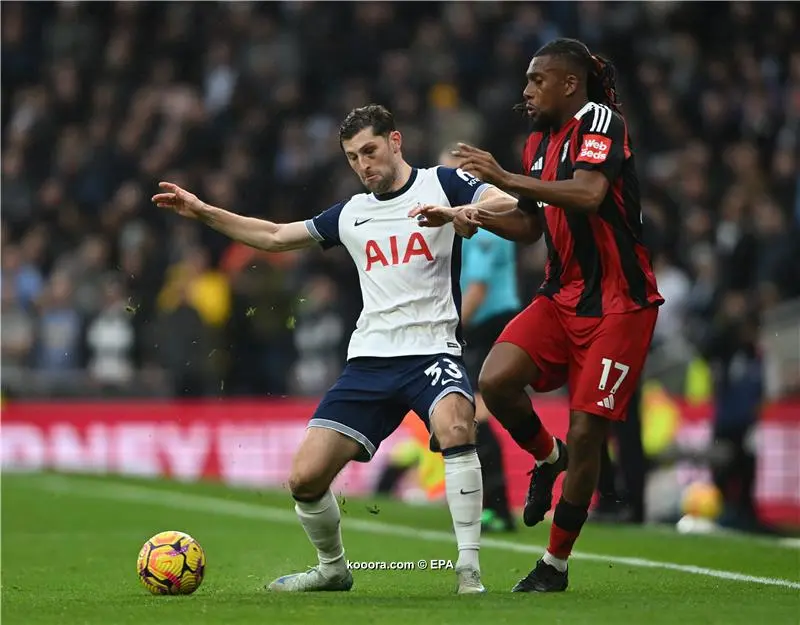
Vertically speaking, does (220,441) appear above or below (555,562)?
below

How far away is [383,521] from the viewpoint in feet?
41.2

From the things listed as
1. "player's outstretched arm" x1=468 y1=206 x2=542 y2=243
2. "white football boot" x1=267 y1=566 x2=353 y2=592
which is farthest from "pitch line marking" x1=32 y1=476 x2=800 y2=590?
"player's outstretched arm" x1=468 y1=206 x2=542 y2=243

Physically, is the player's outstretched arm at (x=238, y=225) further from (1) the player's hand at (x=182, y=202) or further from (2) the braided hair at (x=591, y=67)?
(2) the braided hair at (x=591, y=67)

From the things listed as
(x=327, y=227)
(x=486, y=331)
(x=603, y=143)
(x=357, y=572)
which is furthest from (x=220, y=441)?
(x=603, y=143)

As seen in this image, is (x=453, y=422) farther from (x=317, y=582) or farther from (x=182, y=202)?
(x=182, y=202)

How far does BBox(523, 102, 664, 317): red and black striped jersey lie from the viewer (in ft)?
23.9

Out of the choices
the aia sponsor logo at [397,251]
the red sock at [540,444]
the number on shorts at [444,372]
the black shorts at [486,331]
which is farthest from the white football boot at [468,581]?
the black shorts at [486,331]

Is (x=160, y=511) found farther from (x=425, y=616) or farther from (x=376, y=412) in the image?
(x=425, y=616)

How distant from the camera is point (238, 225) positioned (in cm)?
801

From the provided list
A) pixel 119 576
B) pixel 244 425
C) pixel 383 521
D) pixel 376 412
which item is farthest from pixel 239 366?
pixel 376 412

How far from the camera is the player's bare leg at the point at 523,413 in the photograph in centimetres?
759

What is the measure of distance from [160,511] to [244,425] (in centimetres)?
390

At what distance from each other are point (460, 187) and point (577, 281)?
71 cm

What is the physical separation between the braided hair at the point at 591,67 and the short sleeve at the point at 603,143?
27 cm
